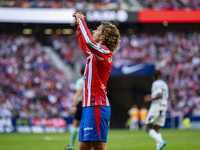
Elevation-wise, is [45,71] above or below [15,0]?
below

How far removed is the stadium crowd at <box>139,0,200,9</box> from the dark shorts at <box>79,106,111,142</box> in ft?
94.3

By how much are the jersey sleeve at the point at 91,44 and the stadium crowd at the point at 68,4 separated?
2645 centimetres

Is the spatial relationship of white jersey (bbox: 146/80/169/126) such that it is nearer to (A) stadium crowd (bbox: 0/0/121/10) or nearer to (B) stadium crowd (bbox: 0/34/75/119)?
(B) stadium crowd (bbox: 0/34/75/119)

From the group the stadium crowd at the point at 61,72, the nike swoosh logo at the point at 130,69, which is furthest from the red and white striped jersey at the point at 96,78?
the nike swoosh logo at the point at 130,69

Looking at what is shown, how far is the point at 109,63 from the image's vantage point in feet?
18.1

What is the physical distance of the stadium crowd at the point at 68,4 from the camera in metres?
30.8

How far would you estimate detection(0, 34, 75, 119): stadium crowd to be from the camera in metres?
25.8

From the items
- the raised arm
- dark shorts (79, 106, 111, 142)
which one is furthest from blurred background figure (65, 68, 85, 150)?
the raised arm

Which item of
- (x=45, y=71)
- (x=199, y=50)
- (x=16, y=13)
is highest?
(x=16, y=13)

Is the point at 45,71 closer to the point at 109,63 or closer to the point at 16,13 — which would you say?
the point at 16,13

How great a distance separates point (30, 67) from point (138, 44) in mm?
9530

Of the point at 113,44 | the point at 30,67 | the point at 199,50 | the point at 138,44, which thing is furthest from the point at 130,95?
the point at 113,44

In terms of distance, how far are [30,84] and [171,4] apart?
1412 cm

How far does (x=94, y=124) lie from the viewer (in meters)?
5.41
